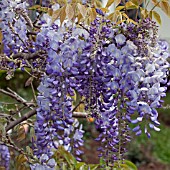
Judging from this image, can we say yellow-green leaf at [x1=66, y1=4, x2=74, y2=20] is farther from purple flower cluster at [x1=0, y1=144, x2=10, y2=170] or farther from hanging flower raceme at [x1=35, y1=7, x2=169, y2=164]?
purple flower cluster at [x1=0, y1=144, x2=10, y2=170]

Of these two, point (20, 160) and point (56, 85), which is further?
point (20, 160)

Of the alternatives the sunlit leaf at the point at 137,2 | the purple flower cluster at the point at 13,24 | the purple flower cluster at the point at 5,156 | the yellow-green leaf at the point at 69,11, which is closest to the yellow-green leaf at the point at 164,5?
the sunlit leaf at the point at 137,2

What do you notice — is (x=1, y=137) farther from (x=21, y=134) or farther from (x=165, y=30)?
(x=165, y=30)

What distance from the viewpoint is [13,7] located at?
5.71ft

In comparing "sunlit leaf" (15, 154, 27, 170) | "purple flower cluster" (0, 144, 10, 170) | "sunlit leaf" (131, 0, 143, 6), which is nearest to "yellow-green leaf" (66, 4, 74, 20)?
"sunlit leaf" (131, 0, 143, 6)

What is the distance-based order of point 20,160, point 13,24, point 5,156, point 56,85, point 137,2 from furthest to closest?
1. point 5,156
2. point 20,160
3. point 13,24
4. point 137,2
5. point 56,85

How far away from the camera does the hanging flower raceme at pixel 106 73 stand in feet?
4.67

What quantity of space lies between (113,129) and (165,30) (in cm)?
765

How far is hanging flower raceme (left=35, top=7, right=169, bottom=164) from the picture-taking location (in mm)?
1423

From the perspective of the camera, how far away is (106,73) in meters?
1.51

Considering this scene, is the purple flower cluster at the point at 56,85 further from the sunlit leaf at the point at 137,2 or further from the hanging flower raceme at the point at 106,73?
the sunlit leaf at the point at 137,2

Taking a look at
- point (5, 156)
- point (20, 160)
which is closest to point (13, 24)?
point (20, 160)

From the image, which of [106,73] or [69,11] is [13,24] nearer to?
[69,11]

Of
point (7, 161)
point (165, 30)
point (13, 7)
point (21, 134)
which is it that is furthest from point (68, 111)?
point (165, 30)
